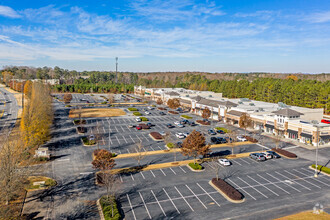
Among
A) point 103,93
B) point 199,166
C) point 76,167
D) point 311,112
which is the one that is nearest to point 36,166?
point 76,167

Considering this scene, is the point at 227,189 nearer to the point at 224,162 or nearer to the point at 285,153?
the point at 224,162

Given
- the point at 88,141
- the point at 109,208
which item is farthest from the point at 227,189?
the point at 88,141

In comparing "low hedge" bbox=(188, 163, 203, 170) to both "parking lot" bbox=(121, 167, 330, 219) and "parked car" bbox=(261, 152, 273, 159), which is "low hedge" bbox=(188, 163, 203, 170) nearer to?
"parking lot" bbox=(121, 167, 330, 219)

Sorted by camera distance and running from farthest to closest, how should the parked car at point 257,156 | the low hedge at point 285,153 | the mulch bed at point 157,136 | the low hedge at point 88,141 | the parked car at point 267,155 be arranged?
the mulch bed at point 157,136
the low hedge at point 88,141
the low hedge at point 285,153
the parked car at point 267,155
the parked car at point 257,156

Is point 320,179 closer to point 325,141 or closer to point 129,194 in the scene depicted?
point 325,141

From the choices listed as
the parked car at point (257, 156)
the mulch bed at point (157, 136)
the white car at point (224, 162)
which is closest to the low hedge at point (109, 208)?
the white car at point (224, 162)

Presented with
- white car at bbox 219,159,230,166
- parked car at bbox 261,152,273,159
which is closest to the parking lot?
white car at bbox 219,159,230,166

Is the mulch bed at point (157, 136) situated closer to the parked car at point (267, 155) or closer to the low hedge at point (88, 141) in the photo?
the low hedge at point (88, 141)
